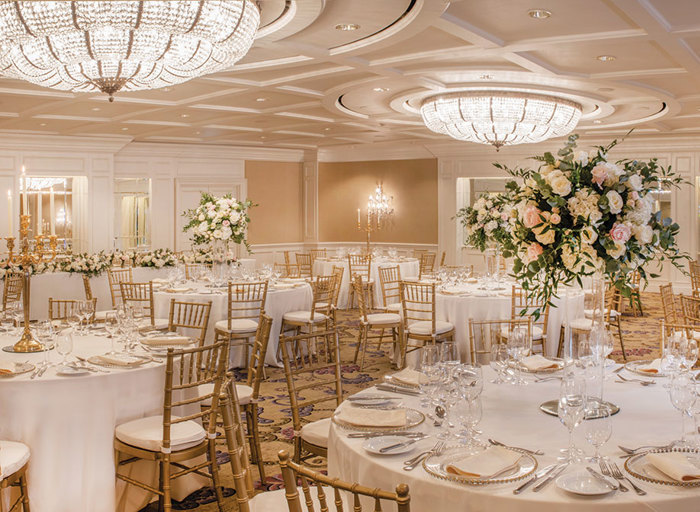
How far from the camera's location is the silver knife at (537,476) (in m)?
2.27

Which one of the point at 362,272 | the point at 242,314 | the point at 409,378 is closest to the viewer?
the point at 409,378

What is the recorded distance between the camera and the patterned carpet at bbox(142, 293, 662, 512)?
4.46 metres

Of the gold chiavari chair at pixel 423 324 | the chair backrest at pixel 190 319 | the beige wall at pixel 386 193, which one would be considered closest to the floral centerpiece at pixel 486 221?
the gold chiavari chair at pixel 423 324

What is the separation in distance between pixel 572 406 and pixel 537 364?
52.0 inches

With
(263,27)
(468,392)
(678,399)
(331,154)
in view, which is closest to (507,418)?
(468,392)

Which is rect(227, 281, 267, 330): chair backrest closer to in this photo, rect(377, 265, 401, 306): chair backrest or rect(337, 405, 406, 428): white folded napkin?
rect(377, 265, 401, 306): chair backrest

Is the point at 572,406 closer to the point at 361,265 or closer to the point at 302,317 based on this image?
the point at 302,317

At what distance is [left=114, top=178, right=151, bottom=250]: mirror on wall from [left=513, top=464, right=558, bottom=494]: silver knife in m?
13.3

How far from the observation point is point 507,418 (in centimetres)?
295

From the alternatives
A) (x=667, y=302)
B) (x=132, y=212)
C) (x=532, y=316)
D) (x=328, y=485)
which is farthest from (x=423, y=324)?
(x=132, y=212)

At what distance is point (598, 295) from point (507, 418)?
0.71 metres

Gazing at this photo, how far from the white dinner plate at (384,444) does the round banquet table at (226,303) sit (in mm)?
4774

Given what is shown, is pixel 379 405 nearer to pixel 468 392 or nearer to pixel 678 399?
pixel 468 392

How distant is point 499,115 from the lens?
26.9 ft
